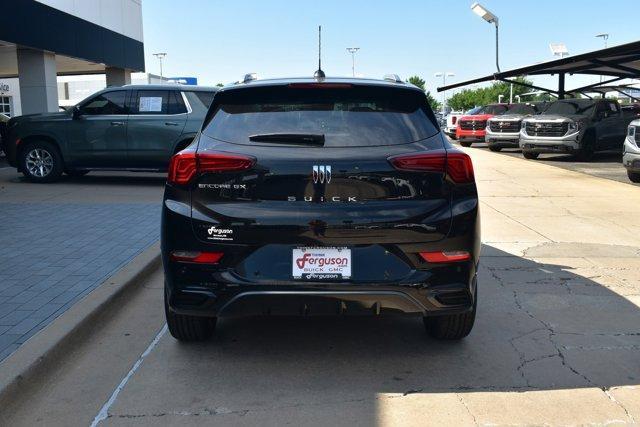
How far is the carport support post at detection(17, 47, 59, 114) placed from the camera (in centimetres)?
2017

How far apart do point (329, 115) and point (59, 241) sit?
4517mm

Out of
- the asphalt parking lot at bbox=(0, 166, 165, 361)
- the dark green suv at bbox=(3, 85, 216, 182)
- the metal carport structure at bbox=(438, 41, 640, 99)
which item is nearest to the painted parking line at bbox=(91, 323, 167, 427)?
the asphalt parking lot at bbox=(0, 166, 165, 361)

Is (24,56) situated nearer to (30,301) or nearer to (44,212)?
(44,212)

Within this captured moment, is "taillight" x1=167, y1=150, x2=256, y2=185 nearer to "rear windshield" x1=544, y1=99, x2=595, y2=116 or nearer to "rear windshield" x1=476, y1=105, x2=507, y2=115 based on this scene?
"rear windshield" x1=544, y1=99, x2=595, y2=116

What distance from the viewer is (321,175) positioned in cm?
381

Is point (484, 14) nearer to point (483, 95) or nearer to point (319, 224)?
point (319, 224)

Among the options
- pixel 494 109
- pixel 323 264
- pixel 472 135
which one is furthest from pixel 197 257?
pixel 494 109

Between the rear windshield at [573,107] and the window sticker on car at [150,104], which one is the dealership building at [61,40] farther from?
the rear windshield at [573,107]

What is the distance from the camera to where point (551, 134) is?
2056cm

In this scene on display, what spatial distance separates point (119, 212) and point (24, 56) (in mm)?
13003

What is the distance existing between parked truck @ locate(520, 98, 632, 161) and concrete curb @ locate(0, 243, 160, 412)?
55.4ft

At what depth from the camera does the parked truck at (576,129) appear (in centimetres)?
2020

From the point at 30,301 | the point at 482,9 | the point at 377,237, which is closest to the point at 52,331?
the point at 30,301

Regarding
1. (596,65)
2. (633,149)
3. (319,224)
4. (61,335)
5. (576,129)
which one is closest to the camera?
(319,224)
